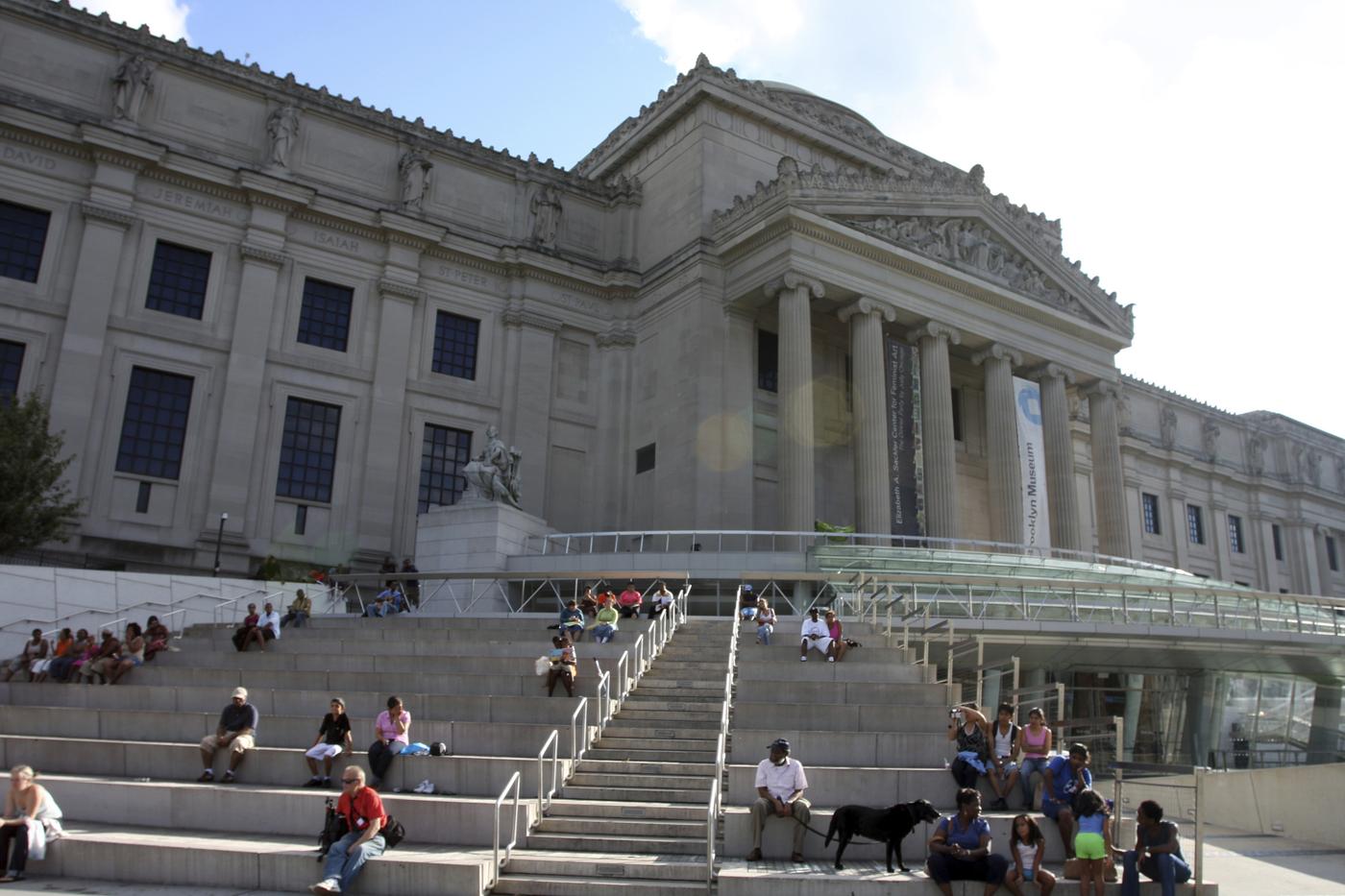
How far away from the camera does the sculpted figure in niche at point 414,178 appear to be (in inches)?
1592

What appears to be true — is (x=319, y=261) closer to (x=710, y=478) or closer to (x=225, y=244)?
(x=225, y=244)

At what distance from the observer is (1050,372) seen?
43.8 meters

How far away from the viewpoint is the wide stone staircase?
10.6 meters

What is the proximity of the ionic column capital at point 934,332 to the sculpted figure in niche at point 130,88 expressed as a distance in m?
26.8

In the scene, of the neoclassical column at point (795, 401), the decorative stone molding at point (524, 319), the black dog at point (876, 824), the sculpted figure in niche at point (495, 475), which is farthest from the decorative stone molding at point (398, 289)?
the black dog at point (876, 824)

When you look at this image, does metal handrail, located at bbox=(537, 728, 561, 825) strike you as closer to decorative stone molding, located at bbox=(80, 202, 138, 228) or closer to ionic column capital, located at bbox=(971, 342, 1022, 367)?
decorative stone molding, located at bbox=(80, 202, 138, 228)

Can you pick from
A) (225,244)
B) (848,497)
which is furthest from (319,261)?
(848,497)

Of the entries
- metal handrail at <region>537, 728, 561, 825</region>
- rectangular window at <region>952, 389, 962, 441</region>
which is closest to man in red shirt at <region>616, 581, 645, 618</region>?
metal handrail at <region>537, 728, 561, 825</region>

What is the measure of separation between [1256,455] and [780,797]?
71047 millimetres

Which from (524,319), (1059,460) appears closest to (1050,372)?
(1059,460)

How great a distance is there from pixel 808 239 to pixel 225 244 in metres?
19.0

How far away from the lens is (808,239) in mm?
37312

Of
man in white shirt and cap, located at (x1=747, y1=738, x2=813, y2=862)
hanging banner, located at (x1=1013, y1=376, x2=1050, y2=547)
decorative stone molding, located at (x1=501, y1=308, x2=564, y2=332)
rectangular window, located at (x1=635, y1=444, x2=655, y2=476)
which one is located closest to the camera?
man in white shirt and cap, located at (x1=747, y1=738, x2=813, y2=862)

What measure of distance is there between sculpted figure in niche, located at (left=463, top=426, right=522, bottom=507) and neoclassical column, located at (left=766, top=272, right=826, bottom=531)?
9.38 meters
